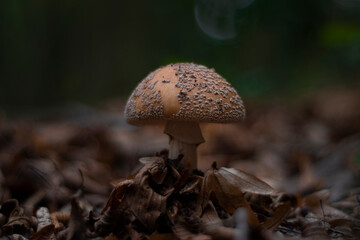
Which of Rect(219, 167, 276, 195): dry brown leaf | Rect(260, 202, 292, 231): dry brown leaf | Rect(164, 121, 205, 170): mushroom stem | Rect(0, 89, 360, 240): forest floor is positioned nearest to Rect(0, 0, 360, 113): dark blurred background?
Rect(0, 89, 360, 240): forest floor

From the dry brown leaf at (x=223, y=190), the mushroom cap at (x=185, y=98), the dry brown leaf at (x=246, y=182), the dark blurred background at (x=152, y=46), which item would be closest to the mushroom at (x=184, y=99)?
the mushroom cap at (x=185, y=98)

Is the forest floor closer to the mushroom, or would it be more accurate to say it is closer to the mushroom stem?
the mushroom stem

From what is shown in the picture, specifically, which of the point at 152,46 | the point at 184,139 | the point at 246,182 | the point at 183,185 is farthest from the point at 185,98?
the point at 152,46

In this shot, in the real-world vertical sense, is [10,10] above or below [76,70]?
above

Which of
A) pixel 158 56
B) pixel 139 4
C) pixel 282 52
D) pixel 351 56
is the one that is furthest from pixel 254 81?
pixel 139 4

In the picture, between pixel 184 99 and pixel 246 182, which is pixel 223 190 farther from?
pixel 184 99

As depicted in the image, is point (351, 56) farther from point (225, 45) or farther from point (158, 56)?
point (158, 56)

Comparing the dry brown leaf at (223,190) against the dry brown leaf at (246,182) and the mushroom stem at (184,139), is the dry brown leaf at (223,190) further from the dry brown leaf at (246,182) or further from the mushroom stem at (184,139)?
the mushroom stem at (184,139)
